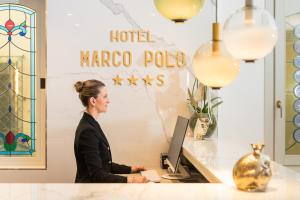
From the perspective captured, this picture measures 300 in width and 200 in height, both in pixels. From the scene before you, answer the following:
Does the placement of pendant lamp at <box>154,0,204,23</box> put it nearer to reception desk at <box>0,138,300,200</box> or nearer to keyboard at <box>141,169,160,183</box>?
reception desk at <box>0,138,300,200</box>

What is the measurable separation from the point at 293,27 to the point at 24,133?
280 cm

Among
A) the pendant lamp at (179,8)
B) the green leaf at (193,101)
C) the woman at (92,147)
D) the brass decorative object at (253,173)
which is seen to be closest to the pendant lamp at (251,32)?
the pendant lamp at (179,8)

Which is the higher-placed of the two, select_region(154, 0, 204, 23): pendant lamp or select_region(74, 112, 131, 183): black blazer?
select_region(154, 0, 204, 23): pendant lamp

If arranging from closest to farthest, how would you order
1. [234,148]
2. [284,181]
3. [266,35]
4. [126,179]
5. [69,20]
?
[266,35] < [284,181] < [126,179] < [234,148] < [69,20]

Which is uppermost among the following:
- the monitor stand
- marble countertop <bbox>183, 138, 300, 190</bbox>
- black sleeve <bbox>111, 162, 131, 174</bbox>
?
marble countertop <bbox>183, 138, 300, 190</bbox>

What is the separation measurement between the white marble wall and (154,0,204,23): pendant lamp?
2.36 metres

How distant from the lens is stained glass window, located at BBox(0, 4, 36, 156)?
421 centimetres

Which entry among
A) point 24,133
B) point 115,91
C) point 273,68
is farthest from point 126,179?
point 273,68

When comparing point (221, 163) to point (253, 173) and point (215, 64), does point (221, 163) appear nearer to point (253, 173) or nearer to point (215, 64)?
point (253, 173)

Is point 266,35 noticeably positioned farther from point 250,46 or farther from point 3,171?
point 3,171

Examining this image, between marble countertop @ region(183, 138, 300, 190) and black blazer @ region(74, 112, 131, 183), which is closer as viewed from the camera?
marble countertop @ region(183, 138, 300, 190)

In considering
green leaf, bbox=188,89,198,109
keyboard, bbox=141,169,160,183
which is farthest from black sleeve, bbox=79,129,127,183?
green leaf, bbox=188,89,198,109

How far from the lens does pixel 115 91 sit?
4152 millimetres

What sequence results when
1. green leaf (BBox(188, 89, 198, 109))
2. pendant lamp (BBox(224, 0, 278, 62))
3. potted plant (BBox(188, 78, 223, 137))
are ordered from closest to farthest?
1. pendant lamp (BBox(224, 0, 278, 62))
2. potted plant (BBox(188, 78, 223, 137))
3. green leaf (BBox(188, 89, 198, 109))
